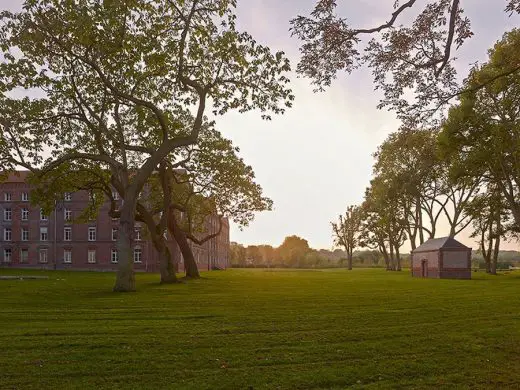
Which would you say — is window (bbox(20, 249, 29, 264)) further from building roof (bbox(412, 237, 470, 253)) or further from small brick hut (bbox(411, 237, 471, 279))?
small brick hut (bbox(411, 237, 471, 279))

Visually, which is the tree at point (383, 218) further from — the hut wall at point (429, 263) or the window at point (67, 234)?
the window at point (67, 234)

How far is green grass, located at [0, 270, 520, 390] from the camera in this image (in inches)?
316

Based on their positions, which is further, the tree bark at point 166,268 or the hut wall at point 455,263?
the hut wall at point 455,263

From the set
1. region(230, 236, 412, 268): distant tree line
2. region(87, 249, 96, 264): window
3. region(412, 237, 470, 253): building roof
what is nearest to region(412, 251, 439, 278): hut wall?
region(412, 237, 470, 253): building roof

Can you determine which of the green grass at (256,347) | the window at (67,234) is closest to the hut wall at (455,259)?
the green grass at (256,347)

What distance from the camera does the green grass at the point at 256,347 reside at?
8031 mm

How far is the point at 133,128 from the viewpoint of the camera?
32562 mm

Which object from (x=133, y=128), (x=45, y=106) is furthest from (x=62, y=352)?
(x=133, y=128)

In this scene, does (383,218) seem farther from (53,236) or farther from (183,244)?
(53,236)

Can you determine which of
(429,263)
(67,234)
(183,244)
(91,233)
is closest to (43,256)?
Answer: (67,234)

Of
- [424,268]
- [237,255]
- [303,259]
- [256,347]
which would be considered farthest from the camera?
[237,255]

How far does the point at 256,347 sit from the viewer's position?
1054cm

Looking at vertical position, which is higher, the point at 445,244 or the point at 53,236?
the point at 53,236

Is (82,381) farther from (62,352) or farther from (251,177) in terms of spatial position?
(251,177)
